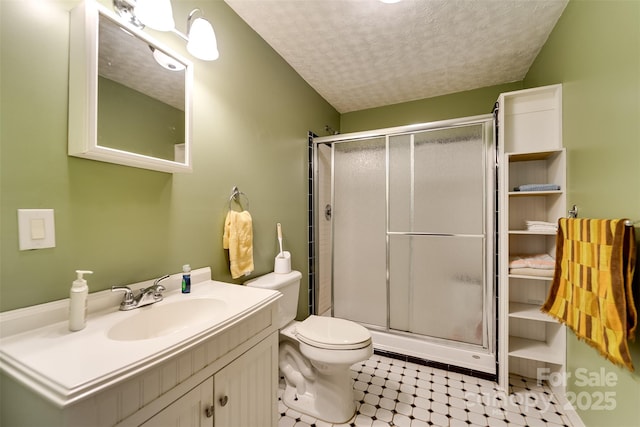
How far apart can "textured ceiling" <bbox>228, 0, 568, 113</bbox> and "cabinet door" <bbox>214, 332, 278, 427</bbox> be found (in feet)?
6.06

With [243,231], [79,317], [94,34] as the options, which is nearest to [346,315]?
[243,231]

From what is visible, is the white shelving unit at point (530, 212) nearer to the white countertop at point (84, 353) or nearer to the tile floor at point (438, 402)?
the tile floor at point (438, 402)

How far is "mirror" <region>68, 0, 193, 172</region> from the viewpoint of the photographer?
2.83 feet

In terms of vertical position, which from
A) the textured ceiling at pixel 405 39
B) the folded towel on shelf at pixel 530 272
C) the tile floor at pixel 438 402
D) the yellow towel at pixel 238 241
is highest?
the textured ceiling at pixel 405 39

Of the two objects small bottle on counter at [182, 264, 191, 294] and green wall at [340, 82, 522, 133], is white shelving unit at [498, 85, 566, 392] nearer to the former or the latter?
green wall at [340, 82, 522, 133]

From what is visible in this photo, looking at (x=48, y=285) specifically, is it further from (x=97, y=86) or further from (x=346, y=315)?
(x=346, y=315)

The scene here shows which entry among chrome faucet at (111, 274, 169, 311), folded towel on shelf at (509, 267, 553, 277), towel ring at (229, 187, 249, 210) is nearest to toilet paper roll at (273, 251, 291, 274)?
towel ring at (229, 187, 249, 210)

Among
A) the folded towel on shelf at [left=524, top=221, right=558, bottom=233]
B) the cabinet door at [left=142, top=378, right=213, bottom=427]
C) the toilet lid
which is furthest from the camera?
the folded towel on shelf at [left=524, top=221, right=558, bottom=233]

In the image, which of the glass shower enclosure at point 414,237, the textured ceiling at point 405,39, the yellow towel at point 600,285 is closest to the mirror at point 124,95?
the textured ceiling at point 405,39

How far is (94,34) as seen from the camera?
0.87 meters

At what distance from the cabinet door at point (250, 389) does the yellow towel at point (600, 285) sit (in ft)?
4.32

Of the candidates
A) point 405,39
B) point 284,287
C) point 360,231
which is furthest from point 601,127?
point 284,287

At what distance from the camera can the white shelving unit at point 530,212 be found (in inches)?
65.4

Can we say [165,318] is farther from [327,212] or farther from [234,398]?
[327,212]
